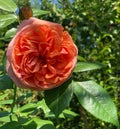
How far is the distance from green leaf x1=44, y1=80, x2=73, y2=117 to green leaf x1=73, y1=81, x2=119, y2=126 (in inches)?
1.0

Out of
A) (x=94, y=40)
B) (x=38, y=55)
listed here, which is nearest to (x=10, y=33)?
(x=38, y=55)

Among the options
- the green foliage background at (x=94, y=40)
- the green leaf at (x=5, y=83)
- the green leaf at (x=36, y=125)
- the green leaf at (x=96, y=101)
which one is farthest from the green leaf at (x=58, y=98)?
the green foliage background at (x=94, y=40)

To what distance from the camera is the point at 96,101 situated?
97 cm

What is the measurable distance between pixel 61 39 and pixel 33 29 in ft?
0.20

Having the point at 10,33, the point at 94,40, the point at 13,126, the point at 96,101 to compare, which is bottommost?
the point at 94,40

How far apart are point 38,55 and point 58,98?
0.10 metres

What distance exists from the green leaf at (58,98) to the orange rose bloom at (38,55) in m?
0.03

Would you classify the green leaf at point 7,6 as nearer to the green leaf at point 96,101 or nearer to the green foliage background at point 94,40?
the green leaf at point 96,101

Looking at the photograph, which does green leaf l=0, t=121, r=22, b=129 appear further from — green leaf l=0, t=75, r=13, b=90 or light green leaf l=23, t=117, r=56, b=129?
green leaf l=0, t=75, r=13, b=90

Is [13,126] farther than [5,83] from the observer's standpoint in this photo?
Yes

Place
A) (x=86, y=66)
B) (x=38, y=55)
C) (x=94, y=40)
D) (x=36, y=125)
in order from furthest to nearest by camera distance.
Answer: (x=94, y=40)
(x=36, y=125)
(x=86, y=66)
(x=38, y=55)

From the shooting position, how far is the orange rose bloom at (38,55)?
3.05 feet

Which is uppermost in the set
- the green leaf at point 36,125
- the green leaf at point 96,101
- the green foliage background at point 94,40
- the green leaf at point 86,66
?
the green leaf at point 86,66

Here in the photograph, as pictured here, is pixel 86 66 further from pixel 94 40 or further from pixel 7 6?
pixel 94 40
